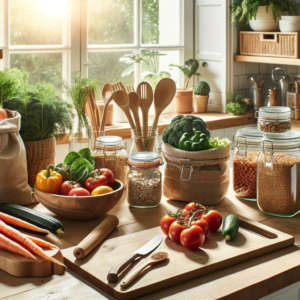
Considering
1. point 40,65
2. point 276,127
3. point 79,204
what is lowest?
point 79,204

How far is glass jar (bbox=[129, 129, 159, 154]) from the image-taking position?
1615mm

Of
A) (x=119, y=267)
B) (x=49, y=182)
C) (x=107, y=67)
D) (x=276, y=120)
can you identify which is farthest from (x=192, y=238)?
(x=107, y=67)

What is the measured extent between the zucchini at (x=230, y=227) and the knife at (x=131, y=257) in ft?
0.53

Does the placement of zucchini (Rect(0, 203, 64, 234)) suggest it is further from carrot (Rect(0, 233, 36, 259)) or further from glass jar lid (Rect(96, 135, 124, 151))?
glass jar lid (Rect(96, 135, 124, 151))

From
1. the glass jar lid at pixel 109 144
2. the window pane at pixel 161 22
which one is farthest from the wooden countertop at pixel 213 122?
the glass jar lid at pixel 109 144

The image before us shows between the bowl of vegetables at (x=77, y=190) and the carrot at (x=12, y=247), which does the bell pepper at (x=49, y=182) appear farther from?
the carrot at (x=12, y=247)

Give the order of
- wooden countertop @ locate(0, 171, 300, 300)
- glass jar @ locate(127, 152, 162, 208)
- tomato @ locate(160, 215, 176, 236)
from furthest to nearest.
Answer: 1. glass jar @ locate(127, 152, 162, 208)
2. tomato @ locate(160, 215, 176, 236)
3. wooden countertop @ locate(0, 171, 300, 300)

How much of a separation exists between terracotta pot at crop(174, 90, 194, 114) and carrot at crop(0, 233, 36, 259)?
91.8 inches

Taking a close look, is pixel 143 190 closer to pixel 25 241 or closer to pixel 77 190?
pixel 77 190

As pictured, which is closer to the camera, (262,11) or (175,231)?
(175,231)

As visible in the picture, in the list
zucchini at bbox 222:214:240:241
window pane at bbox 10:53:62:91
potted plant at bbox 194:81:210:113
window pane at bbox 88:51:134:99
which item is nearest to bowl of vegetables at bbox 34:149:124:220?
zucchini at bbox 222:214:240:241

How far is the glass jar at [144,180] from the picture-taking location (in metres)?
1.38

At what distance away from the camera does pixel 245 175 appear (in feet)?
4.87

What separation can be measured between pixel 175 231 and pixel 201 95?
231cm
